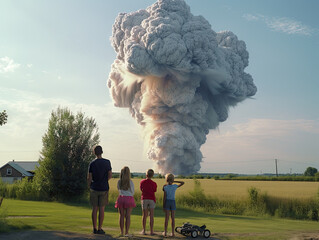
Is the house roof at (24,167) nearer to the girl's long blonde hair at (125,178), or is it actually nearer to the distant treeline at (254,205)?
the distant treeline at (254,205)

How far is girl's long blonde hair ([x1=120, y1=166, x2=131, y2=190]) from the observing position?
10688 millimetres

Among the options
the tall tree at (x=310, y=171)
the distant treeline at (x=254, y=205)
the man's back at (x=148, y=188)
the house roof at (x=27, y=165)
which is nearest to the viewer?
the man's back at (x=148, y=188)

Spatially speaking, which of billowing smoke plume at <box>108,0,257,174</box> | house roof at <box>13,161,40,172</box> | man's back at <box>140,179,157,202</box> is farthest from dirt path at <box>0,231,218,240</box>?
house roof at <box>13,161,40,172</box>

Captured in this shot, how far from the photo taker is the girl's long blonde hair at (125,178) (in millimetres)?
10688

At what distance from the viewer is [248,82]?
284ft

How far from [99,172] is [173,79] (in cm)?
6497

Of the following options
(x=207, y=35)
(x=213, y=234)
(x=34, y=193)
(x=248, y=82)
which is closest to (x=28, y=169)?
(x=34, y=193)

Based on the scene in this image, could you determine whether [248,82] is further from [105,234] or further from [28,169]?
[105,234]

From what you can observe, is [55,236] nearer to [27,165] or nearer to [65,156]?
[65,156]

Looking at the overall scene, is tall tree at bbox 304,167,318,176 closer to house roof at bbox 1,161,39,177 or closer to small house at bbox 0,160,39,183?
house roof at bbox 1,161,39,177

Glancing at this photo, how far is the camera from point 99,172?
10633 millimetres

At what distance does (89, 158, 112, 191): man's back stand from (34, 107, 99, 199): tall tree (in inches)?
907

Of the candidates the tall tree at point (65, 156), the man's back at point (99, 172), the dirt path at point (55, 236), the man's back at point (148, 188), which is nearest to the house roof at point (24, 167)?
the tall tree at point (65, 156)

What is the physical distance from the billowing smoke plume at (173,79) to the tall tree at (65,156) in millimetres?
35347
